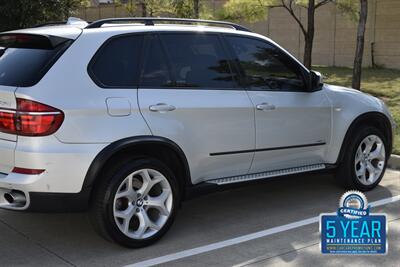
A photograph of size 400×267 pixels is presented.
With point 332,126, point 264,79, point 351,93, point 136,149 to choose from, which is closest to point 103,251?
point 136,149

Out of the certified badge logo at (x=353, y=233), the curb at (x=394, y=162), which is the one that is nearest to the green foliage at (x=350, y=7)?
the curb at (x=394, y=162)

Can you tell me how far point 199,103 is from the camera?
4684mm

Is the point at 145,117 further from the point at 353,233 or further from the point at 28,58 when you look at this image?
the point at 353,233

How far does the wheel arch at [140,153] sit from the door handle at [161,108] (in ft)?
0.72

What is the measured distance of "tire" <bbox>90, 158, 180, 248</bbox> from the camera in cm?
421

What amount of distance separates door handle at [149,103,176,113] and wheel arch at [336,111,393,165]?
7.32ft

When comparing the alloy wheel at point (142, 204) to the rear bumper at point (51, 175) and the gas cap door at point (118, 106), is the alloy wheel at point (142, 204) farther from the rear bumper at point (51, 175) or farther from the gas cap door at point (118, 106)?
the gas cap door at point (118, 106)

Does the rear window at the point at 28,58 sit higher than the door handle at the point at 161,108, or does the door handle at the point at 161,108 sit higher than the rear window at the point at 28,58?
A: the rear window at the point at 28,58

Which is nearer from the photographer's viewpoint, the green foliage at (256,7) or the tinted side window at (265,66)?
the tinted side window at (265,66)

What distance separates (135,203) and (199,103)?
0.99 metres

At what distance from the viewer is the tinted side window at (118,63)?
14.0 feet

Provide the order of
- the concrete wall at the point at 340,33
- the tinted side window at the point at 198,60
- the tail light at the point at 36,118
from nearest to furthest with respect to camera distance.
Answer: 1. the tail light at the point at 36,118
2. the tinted side window at the point at 198,60
3. the concrete wall at the point at 340,33

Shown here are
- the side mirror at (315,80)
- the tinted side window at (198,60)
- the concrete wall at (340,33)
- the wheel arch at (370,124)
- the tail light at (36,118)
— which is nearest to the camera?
the tail light at (36,118)

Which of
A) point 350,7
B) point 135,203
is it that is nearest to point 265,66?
point 135,203
